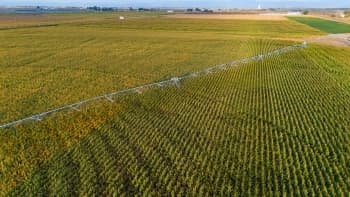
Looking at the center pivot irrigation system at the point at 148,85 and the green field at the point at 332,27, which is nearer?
the center pivot irrigation system at the point at 148,85

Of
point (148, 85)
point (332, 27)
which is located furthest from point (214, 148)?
point (332, 27)

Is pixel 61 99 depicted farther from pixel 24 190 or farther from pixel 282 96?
pixel 282 96

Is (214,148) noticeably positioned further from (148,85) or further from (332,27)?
(332,27)

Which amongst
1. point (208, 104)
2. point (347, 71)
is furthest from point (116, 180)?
point (347, 71)

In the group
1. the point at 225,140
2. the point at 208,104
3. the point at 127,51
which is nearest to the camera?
the point at 225,140

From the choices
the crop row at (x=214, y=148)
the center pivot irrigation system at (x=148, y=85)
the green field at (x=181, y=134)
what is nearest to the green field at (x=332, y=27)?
the center pivot irrigation system at (x=148, y=85)

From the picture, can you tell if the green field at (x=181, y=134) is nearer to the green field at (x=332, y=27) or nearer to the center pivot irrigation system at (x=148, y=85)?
the center pivot irrigation system at (x=148, y=85)

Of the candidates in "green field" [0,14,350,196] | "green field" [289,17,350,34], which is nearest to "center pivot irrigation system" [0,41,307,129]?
"green field" [0,14,350,196]

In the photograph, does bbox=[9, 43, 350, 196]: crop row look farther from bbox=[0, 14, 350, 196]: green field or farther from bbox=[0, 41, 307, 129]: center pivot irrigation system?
bbox=[0, 41, 307, 129]: center pivot irrigation system

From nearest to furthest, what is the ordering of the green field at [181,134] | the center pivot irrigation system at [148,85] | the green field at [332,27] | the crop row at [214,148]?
the crop row at [214,148] → the green field at [181,134] → the center pivot irrigation system at [148,85] → the green field at [332,27]
